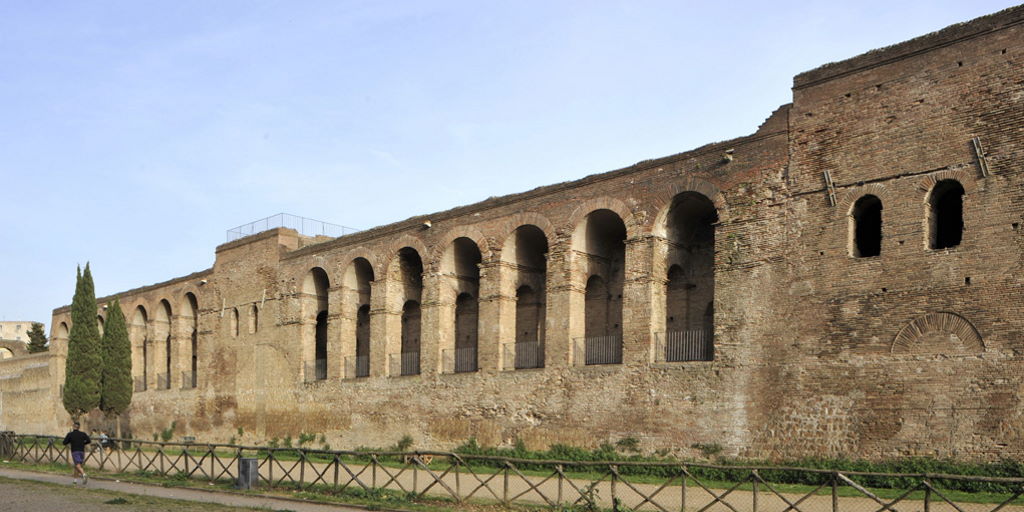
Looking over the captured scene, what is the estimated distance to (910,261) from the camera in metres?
16.4

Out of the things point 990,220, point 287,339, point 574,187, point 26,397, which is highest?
point 574,187

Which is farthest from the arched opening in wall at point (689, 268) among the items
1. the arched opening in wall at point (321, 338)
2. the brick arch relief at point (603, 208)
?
the arched opening in wall at point (321, 338)

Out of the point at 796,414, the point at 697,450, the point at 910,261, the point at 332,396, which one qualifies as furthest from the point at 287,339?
the point at 910,261

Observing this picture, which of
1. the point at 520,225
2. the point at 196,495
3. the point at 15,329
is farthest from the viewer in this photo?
the point at 15,329

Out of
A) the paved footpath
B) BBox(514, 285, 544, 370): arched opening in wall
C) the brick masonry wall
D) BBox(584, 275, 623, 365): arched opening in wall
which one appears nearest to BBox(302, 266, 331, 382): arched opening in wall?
the brick masonry wall

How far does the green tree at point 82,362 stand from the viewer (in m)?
32.4

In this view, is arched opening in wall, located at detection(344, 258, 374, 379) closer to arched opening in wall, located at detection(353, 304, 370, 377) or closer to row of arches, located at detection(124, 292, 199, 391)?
arched opening in wall, located at detection(353, 304, 370, 377)

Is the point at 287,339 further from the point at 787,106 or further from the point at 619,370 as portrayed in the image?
the point at 787,106

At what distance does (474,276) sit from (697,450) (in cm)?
949

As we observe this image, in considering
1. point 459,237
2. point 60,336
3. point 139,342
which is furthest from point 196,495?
point 60,336

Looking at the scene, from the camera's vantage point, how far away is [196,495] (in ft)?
53.7

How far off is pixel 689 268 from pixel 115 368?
21671mm

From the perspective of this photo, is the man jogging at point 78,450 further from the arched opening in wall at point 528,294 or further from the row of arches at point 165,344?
the row of arches at point 165,344

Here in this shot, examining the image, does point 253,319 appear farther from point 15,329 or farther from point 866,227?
point 15,329
